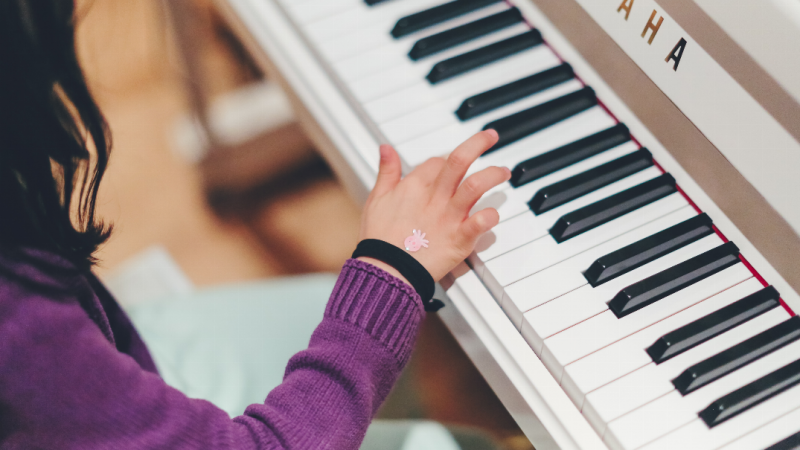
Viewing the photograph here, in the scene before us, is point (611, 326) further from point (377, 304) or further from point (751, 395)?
point (377, 304)

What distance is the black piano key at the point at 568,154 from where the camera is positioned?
2.77 feet

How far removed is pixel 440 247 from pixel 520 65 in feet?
1.03

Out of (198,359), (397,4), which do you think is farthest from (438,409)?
(397,4)

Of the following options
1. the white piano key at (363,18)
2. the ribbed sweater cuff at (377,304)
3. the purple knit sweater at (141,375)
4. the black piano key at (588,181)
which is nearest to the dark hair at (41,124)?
the purple knit sweater at (141,375)

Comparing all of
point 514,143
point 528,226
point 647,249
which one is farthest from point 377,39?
point 647,249

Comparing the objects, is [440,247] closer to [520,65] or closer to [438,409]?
[520,65]

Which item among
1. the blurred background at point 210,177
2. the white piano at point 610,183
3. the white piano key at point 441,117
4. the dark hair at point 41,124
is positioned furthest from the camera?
the blurred background at point 210,177

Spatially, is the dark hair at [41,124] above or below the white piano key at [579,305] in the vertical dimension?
above

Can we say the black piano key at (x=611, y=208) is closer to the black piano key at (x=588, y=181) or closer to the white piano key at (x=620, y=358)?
the black piano key at (x=588, y=181)

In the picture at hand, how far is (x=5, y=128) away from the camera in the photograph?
0.59 m

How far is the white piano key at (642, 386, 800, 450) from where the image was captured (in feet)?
2.20

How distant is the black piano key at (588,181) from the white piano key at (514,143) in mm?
60

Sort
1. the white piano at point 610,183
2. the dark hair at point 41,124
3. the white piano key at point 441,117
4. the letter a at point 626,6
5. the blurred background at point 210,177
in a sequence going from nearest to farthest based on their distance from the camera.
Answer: the dark hair at point 41,124
the white piano at point 610,183
the letter a at point 626,6
the white piano key at point 441,117
the blurred background at point 210,177

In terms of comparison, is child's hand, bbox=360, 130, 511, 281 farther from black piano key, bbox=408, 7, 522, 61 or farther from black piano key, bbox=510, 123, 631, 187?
black piano key, bbox=408, 7, 522, 61
